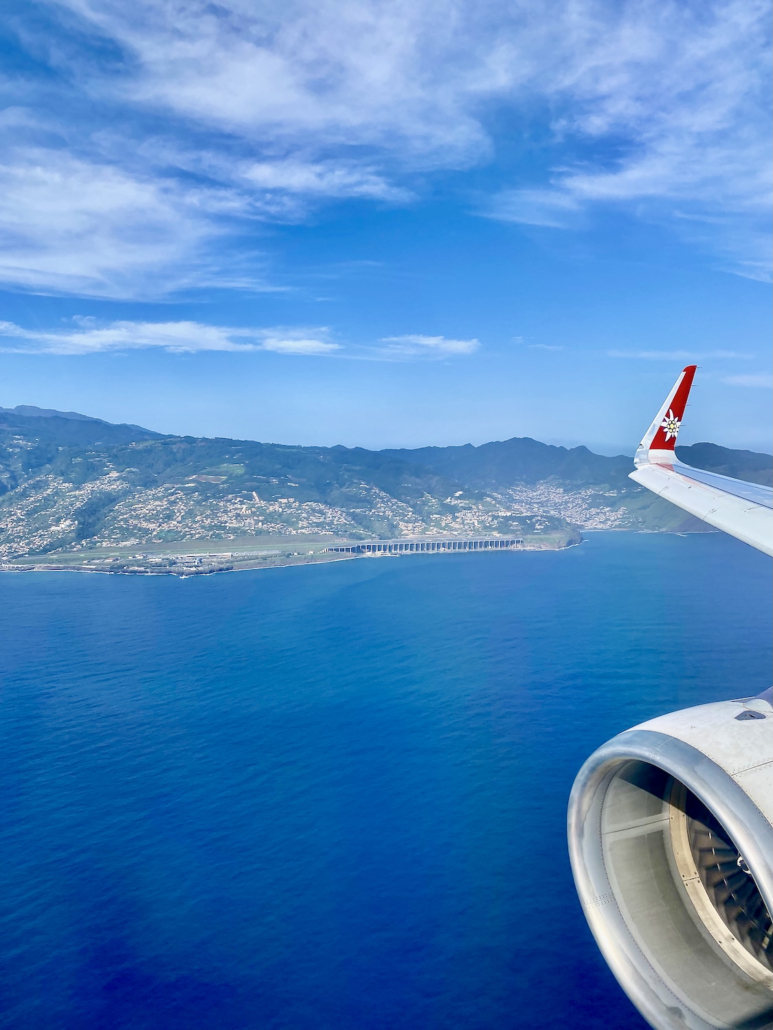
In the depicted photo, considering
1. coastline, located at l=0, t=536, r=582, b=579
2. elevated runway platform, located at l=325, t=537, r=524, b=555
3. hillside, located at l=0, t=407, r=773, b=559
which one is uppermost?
hillside, located at l=0, t=407, r=773, b=559

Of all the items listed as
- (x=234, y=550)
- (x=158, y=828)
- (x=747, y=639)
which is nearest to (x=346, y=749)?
(x=158, y=828)

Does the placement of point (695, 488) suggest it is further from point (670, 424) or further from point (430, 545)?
point (430, 545)

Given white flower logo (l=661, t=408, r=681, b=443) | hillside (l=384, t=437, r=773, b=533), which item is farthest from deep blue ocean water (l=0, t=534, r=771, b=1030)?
hillside (l=384, t=437, r=773, b=533)

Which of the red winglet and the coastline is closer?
the red winglet

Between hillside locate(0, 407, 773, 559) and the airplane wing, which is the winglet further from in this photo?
hillside locate(0, 407, 773, 559)

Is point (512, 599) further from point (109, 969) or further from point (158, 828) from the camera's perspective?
point (109, 969)

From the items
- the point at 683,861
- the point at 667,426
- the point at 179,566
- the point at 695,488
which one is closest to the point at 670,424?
the point at 667,426
